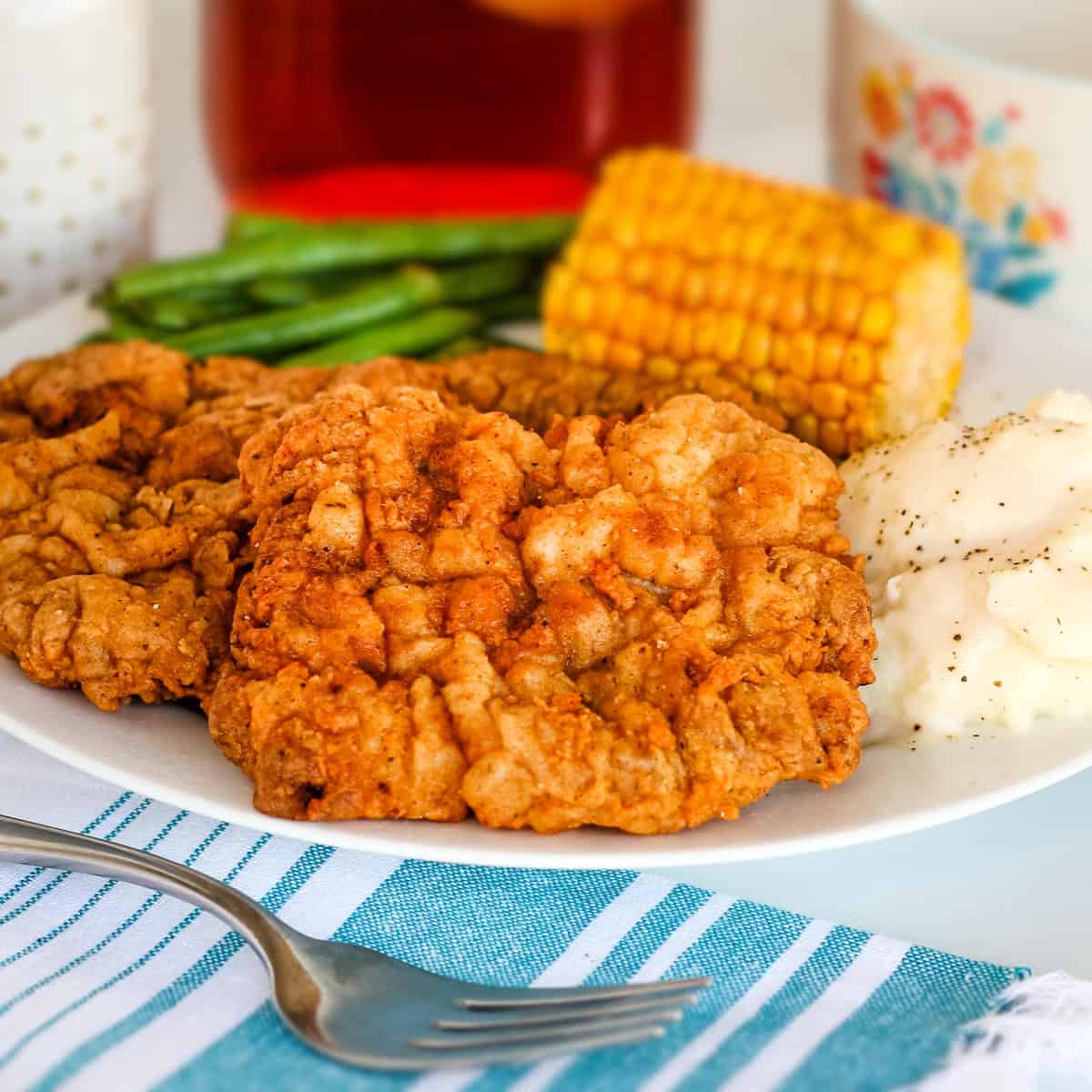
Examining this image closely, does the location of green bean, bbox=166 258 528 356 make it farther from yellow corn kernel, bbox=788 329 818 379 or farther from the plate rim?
the plate rim

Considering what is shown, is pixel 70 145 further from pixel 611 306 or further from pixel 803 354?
pixel 803 354

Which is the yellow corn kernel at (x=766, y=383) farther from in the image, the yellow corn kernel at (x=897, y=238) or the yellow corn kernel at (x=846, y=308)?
the yellow corn kernel at (x=897, y=238)

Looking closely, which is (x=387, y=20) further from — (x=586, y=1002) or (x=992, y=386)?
(x=586, y=1002)

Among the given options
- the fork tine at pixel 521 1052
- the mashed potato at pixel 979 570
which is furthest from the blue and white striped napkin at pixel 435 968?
the mashed potato at pixel 979 570

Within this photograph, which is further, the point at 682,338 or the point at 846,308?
the point at 682,338

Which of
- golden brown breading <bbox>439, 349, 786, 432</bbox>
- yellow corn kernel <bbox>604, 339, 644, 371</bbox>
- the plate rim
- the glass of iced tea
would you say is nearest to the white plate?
the plate rim

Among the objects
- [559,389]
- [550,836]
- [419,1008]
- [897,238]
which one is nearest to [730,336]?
[897,238]
